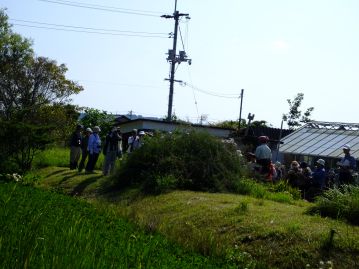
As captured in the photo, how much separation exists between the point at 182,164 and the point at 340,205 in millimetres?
5397

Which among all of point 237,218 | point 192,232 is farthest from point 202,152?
point 192,232

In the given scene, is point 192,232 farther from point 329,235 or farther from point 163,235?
point 329,235

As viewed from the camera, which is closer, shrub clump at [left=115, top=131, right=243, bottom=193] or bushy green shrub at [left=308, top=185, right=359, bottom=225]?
bushy green shrub at [left=308, top=185, right=359, bottom=225]

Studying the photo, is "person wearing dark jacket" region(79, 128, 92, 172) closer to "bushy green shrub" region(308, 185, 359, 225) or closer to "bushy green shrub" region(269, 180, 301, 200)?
"bushy green shrub" region(269, 180, 301, 200)

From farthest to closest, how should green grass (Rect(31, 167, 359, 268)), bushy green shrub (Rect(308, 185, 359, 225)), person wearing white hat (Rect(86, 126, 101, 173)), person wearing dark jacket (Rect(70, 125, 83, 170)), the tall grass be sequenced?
1. person wearing dark jacket (Rect(70, 125, 83, 170))
2. person wearing white hat (Rect(86, 126, 101, 173))
3. the tall grass
4. bushy green shrub (Rect(308, 185, 359, 225))
5. green grass (Rect(31, 167, 359, 268))

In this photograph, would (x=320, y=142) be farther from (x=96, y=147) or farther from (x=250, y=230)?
(x=250, y=230)

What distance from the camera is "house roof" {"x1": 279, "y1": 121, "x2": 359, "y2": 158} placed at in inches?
1128

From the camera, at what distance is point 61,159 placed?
23.8 meters

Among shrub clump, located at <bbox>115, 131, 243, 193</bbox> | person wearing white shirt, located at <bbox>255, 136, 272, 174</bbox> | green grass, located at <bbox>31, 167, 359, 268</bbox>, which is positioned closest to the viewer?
green grass, located at <bbox>31, 167, 359, 268</bbox>

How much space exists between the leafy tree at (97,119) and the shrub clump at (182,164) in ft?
95.6

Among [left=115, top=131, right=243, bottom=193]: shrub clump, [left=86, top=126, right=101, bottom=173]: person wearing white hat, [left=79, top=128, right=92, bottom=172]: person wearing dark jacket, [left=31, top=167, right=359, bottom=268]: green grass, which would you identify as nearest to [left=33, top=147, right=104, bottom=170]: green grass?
[left=79, top=128, right=92, bottom=172]: person wearing dark jacket

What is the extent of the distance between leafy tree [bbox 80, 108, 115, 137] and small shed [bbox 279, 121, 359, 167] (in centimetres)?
1671

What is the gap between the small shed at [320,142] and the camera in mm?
28406

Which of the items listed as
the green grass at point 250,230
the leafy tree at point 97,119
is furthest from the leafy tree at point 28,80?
the green grass at point 250,230
